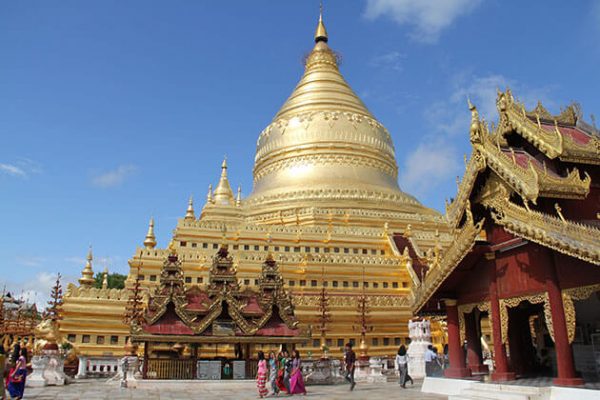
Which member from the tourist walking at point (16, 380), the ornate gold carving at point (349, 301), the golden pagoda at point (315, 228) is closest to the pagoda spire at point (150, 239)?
the golden pagoda at point (315, 228)

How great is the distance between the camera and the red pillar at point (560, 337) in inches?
356

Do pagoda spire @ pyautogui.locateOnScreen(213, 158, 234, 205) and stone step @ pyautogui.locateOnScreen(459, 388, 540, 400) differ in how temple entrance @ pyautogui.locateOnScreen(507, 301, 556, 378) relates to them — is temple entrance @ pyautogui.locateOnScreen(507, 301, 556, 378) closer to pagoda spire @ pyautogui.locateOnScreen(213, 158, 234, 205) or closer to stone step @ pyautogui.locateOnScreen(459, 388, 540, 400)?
stone step @ pyautogui.locateOnScreen(459, 388, 540, 400)

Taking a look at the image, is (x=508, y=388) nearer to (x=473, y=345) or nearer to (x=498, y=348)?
(x=498, y=348)

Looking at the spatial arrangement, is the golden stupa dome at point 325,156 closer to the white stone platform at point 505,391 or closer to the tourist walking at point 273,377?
the tourist walking at point 273,377

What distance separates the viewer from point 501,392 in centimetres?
989

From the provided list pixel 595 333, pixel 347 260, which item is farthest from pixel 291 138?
pixel 595 333

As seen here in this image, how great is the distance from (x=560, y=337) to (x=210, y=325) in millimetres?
11071

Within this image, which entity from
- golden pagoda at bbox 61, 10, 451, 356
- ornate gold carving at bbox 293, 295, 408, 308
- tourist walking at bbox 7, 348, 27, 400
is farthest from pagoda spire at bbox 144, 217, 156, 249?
tourist walking at bbox 7, 348, 27, 400

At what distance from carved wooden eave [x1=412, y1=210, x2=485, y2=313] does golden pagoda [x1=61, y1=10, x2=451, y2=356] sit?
11.3 metres

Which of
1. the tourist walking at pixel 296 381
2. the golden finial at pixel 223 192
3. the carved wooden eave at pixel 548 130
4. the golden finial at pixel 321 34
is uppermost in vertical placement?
the golden finial at pixel 321 34

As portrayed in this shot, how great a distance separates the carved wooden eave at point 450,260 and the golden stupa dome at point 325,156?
79.9 ft

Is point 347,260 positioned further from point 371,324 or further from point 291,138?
point 291,138

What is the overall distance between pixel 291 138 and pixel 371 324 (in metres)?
21.6

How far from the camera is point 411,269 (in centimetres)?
3081
